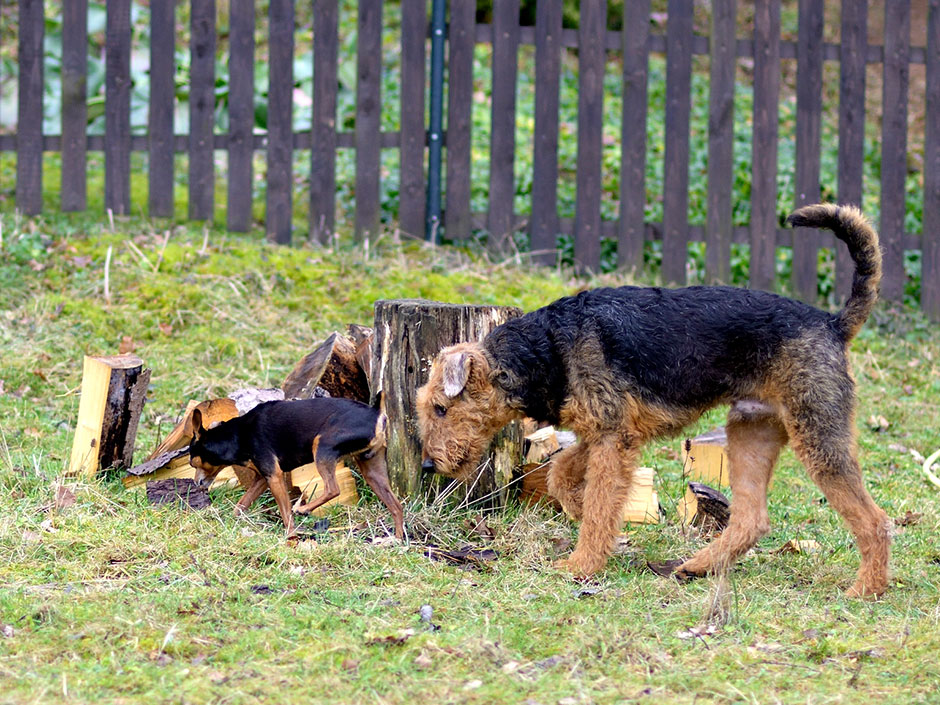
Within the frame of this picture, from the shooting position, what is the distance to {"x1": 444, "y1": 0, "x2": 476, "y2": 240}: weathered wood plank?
28.8 feet

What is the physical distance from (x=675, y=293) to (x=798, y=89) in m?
5.14

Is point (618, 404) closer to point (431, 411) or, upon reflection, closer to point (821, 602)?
point (431, 411)

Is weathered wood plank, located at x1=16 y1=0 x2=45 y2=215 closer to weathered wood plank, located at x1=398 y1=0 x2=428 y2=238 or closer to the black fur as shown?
weathered wood plank, located at x1=398 y1=0 x2=428 y2=238

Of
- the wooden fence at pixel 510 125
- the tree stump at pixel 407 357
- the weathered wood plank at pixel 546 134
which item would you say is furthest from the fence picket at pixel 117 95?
the tree stump at pixel 407 357

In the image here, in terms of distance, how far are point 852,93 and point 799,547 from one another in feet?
17.9

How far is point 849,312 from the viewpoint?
183 inches

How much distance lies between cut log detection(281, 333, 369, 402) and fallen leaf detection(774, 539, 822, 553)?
92.1 inches

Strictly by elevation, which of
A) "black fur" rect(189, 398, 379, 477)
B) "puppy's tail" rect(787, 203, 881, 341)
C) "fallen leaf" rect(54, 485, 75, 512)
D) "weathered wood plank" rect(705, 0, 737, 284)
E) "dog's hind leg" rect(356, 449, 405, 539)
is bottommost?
"fallen leaf" rect(54, 485, 75, 512)

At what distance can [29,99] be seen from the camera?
857cm

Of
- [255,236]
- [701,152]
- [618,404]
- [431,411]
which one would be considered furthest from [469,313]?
[701,152]

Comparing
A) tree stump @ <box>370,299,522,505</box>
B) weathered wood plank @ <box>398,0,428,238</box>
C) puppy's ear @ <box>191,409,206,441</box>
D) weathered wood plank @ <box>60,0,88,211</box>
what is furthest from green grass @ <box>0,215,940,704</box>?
weathered wood plank @ <box>398,0,428,238</box>

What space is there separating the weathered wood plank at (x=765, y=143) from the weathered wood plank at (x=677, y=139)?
1.96 ft

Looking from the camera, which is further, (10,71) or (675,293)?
(10,71)

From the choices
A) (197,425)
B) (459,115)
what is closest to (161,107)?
(459,115)
